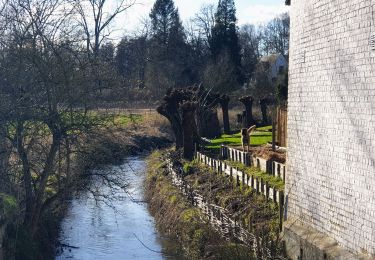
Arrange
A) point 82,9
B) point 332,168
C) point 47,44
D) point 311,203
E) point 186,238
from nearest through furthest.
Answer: point 332,168 → point 311,203 → point 47,44 → point 186,238 → point 82,9

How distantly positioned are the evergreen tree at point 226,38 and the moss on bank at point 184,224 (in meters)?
31.2

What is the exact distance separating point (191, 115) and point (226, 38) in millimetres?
32195

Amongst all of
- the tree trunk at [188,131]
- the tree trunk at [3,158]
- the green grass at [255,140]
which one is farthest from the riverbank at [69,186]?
the green grass at [255,140]

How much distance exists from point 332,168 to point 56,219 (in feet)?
35.5

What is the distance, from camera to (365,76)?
9.59m

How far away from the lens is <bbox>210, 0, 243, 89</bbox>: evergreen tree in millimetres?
56763

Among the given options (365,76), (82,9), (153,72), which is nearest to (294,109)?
(365,76)

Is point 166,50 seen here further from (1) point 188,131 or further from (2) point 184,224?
(2) point 184,224

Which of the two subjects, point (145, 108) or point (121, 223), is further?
point (145, 108)

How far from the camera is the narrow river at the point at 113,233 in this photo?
17594mm

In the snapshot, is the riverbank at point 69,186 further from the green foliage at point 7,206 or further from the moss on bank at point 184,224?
the moss on bank at point 184,224

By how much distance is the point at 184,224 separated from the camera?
1802cm

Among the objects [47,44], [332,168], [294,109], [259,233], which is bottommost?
[259,233]

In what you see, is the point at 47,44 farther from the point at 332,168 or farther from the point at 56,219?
the point at 332,168
